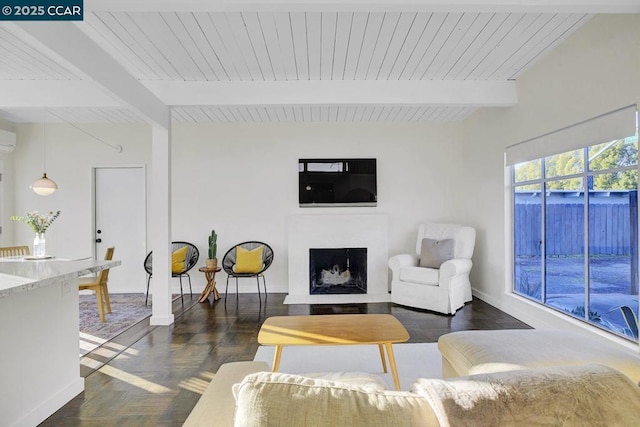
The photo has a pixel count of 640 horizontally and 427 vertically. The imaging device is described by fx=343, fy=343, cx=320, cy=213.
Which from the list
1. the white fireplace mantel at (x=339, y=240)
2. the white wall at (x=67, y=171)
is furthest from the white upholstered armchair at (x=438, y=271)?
the white wall at (x=67, y=171)

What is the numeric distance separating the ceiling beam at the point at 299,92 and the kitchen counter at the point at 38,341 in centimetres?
219

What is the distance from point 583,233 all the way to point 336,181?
3.16 metres

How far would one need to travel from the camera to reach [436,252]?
15.0 feet

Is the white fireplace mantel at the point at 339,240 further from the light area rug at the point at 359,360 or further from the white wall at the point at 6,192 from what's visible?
the white wall at the point at 6,192

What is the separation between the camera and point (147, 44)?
303cm

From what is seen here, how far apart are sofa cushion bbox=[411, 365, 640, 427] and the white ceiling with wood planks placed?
2.14 m

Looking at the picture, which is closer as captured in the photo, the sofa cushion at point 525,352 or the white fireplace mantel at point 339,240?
the sofa cushion at point 525,352

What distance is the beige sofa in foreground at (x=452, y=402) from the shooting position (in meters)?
0.72

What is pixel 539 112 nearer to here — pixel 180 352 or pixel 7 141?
pixel 180 352

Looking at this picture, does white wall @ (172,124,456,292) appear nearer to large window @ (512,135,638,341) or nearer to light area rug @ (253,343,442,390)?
large window @ (512,135,638,341)

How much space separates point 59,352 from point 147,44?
253cm

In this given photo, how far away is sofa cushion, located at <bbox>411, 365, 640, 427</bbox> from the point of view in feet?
2.45

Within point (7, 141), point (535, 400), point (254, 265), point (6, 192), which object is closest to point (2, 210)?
point (6, 192)

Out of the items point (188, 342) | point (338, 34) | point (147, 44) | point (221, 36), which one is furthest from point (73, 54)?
point (188, 342)
